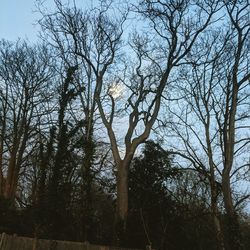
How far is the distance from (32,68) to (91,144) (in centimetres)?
733

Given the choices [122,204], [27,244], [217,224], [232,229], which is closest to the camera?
[27,244]

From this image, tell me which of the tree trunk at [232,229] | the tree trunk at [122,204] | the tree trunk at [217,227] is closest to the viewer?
the tree trunk at [122,204]

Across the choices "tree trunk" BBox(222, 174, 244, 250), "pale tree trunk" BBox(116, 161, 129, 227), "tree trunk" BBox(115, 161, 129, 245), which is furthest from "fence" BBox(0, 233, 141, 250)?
"tree trunk" BBox(222, 174, 244, 250)

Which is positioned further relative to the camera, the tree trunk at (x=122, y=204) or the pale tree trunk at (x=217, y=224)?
the pale tree trunk at (x=217, y=224)

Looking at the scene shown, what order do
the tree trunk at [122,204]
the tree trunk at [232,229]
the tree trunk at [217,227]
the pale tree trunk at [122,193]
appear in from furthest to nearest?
the tree trunk at [217,227] < the pale tree trunk at [122,193] < the tree trunk at [232,229] < the tree trunk at [122,204]

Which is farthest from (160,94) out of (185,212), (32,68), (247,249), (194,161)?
(247,249)

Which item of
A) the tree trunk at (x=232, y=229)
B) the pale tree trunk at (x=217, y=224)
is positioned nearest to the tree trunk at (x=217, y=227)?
Result: the pale tree trunk at (x=217, y=224)

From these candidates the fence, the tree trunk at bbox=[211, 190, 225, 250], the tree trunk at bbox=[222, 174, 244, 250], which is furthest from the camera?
the tree trunk at bbox=[211, 190, 225, 250]

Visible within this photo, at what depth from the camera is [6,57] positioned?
2889cm

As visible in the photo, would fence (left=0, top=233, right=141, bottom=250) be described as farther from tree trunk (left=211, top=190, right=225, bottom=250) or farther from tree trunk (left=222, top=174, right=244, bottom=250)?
tree trunk (left=211, top=190, right=225, bottom=250)

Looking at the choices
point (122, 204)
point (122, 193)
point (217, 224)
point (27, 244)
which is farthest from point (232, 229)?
point (27, 244)

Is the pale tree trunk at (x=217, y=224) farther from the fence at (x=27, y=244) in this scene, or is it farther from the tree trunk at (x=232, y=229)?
the fence at (x=27, y=244)

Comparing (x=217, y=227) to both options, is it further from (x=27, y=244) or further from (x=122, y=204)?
(x=27, y=244)

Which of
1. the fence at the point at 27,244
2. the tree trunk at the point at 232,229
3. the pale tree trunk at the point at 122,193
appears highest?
the pale tree trunk at the point at 122,193
